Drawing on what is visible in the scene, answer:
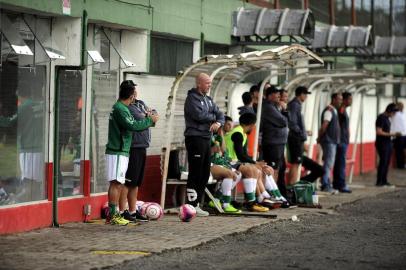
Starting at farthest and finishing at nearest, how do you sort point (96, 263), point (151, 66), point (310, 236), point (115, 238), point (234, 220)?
point (151, 66), point (234, 220), point (310, 236), point (115, 238), point (96, 263)

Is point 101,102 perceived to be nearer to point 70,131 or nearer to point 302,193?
point 70,131

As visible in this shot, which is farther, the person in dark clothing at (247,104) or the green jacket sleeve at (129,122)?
the person in dark clothing at (247,104)

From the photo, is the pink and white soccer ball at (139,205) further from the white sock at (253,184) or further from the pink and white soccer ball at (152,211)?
the white sock at (253,184)

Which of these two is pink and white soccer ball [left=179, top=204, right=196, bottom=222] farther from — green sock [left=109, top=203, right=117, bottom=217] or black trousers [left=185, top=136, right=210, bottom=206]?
green sock [left=109, top=203, right=117, bottom=217]

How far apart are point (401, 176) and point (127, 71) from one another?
14.7 meters

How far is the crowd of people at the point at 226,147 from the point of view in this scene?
14641 millimetres

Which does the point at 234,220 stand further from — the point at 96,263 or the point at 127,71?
the point at 96,263

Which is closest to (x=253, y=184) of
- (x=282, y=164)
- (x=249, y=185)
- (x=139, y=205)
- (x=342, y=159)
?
(x=249, y=185)

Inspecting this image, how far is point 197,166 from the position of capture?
1593 centimetres

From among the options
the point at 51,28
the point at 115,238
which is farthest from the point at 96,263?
the point at 51,28

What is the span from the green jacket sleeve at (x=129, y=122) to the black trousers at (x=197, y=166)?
148 cm

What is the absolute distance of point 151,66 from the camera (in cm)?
1762

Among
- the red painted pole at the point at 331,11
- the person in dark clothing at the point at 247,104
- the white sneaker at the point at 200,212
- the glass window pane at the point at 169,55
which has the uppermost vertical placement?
the red painted pole at the point at 331,11

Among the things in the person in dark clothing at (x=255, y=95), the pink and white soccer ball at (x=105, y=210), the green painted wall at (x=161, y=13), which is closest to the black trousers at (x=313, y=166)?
the person in dark clothing at (x=255, y=95)
